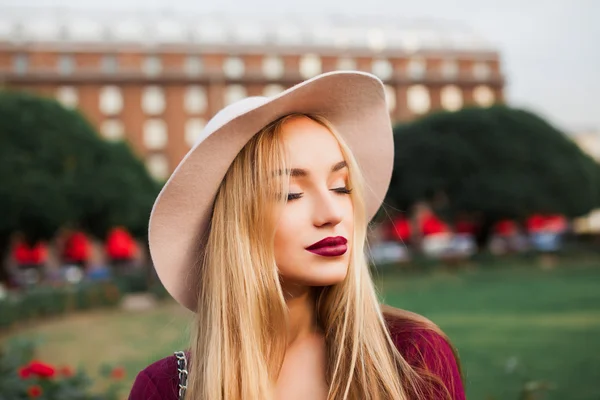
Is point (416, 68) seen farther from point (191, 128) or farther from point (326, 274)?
point (326, 274)

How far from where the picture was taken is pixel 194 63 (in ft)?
170

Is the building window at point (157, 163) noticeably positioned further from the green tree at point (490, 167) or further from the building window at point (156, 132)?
the green tree at point (490, 167)

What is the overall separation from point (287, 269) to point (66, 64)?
51033mm

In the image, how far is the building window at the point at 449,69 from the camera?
55969 millimetres

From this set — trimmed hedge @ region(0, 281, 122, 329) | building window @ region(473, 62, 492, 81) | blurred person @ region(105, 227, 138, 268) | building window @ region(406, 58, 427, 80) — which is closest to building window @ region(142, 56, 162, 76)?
building window @ region(406, 58, 427, 80)

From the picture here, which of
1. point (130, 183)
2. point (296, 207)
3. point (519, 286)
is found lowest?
point (519, 286)

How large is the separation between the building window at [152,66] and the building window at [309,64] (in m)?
10.2

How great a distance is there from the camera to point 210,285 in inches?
67.0

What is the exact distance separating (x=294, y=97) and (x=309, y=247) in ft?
1.14

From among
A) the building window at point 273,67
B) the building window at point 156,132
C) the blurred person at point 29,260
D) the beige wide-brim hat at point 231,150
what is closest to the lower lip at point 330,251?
the beige wide-brim hat at point 231,150

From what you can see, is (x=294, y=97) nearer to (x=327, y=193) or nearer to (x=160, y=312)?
(x=327, y=193)

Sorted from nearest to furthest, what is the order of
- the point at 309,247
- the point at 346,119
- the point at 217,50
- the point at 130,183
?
the point at 309,247
the point at 346,119
the point at 130,183
the point at 217,50

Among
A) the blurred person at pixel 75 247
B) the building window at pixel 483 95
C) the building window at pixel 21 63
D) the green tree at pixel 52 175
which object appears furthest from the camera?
the building window at pixel 483 95

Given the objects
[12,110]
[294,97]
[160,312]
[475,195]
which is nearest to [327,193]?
[294,97]
